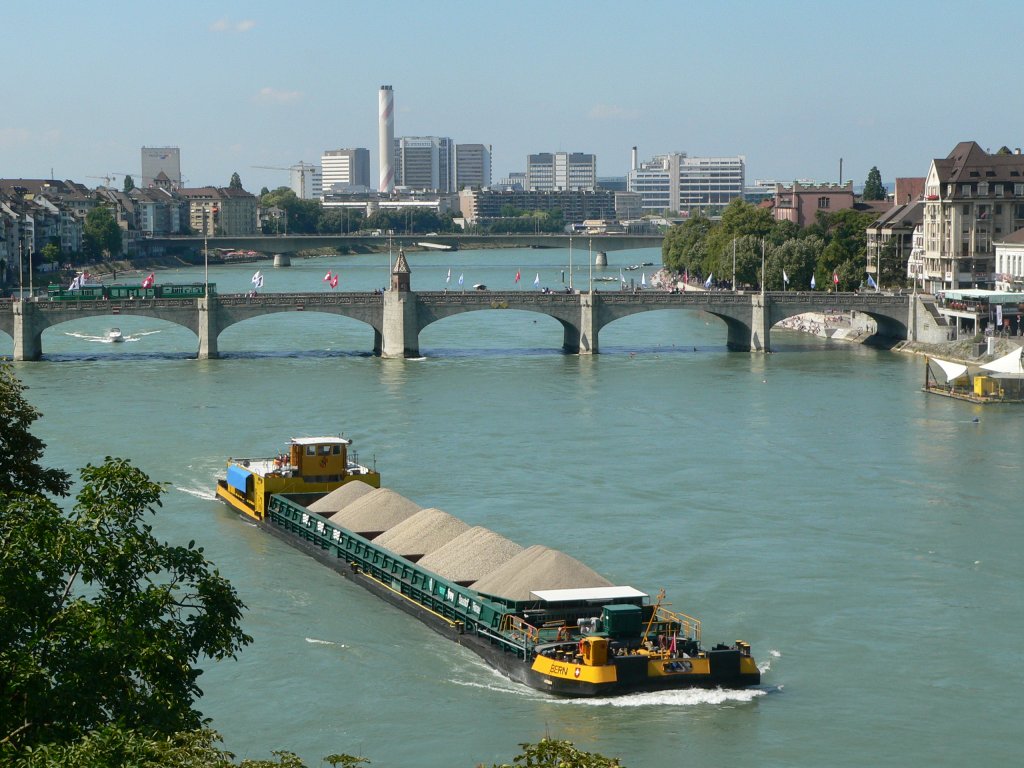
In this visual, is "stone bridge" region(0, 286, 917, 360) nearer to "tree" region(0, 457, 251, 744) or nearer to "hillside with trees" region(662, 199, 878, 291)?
"hillside with trees" region(662, 199, 878, 291)

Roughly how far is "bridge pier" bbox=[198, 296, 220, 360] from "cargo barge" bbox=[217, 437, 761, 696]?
39079 millimetres

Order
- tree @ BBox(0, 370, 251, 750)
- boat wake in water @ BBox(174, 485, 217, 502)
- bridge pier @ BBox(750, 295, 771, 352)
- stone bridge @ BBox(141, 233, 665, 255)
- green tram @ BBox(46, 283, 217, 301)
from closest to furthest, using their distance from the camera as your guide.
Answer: tree @ BBox(0, 370, 251, 750)
boat wake in water @ BBox(174, 485, 217, 502)
green tram @ BBox(46, 283, 217, 301)
bridge pier @ BBox(750, 295, 771, 352)
stone bridge @ BBox(141, 233, 665, 255)

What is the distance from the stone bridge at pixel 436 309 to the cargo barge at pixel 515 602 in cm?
3987

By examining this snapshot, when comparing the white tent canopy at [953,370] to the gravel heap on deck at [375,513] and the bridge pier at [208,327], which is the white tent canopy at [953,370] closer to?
the bridge pier at [208,327]

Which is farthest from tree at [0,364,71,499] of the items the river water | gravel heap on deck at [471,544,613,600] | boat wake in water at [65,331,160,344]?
boat wake in water at [65,331,160,344]

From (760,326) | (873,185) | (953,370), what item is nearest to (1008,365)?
(953,370)

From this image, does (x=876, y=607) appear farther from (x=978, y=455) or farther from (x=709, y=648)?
(x=978, y=455)

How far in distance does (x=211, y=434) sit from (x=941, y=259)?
56.0 m

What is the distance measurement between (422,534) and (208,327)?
1777 inches

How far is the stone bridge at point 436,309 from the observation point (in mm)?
77875

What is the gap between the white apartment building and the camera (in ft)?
316

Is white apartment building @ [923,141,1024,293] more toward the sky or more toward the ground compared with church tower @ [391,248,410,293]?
more toward the sky

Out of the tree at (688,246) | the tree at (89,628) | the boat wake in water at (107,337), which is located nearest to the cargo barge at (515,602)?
the tree at (89,628)

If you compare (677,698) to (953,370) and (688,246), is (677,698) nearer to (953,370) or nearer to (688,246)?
(953,370)
